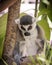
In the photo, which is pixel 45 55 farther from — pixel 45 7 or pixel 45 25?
pixel 45 7

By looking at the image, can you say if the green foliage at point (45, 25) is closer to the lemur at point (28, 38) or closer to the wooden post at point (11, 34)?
the lemur at point (28, 38)

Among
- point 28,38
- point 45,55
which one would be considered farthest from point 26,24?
point 45,55

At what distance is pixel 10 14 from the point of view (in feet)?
3.83

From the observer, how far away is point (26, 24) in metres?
1.19

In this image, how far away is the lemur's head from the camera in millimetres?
1180

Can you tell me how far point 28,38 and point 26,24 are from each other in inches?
3.2

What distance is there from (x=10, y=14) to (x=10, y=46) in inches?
7.0

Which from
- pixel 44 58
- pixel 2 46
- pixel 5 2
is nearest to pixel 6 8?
pixel 5 2

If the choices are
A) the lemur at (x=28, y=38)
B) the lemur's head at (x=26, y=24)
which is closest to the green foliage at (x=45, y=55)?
the lemur at (x=28, y=38)

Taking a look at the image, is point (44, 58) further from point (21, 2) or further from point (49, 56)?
point (21, 2)

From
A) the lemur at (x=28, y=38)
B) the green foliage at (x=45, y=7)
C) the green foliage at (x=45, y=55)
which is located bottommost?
the green foliage at (x=45, y=55)

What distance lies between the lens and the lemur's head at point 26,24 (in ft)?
3.87

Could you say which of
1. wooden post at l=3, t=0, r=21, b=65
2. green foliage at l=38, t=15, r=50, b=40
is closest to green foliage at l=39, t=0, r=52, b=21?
green foliage at l=38, t=15, r=50, b=40

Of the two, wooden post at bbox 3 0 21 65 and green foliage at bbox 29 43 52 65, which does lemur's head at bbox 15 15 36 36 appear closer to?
wooden post at bbox 3 0 21 65
